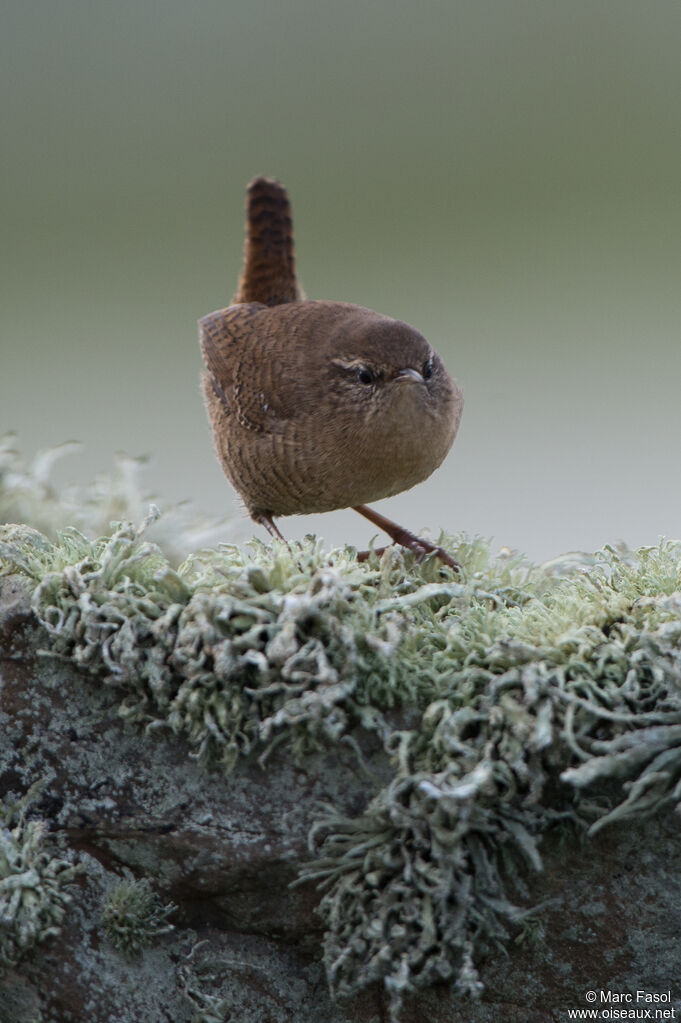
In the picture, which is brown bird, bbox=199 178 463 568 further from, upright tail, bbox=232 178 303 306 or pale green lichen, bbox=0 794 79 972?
pale green lichen, bbox=0 794 79 972

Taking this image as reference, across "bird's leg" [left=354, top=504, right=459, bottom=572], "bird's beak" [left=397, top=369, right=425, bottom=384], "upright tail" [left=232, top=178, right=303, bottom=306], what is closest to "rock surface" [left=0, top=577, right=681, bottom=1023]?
"bird's leg" [left=354, top=504, right=459, bottom=572]

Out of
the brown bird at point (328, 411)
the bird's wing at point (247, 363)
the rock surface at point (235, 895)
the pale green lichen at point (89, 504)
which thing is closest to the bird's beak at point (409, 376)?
the brown bird at point (328, 411)

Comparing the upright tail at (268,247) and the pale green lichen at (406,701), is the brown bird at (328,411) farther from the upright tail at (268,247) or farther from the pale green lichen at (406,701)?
the pale green lichen at (406,701)

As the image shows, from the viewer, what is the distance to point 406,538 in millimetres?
2428

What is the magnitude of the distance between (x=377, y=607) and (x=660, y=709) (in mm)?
462

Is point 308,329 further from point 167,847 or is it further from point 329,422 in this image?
point 167,847

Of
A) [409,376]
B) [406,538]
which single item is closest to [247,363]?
[409,376]

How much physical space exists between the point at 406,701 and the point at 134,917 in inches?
20.4

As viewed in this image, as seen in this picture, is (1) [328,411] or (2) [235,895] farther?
(1) [328,411]

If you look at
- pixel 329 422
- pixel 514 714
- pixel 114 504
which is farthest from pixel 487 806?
pixel 114 504

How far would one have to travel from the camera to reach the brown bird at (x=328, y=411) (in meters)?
2.33

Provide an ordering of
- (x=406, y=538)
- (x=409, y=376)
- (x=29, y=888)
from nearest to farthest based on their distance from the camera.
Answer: (x=29, y=888), (x=409, y=376), (x=406, y=538)

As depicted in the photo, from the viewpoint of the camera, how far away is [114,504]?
2.52m

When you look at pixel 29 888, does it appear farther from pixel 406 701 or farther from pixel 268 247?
pixel 268 247
